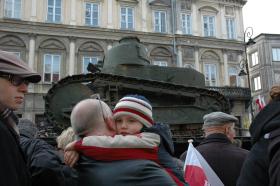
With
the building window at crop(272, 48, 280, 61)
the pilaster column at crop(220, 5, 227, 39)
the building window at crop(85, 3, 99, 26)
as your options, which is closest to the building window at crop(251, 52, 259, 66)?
the building window at crop(272, 48, 280, 61)

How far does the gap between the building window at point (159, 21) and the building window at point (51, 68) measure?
887 cm

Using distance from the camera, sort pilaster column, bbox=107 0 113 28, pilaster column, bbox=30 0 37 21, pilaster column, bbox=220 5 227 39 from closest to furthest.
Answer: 1. pilaster column, bbox=30 0 37 21
2. pilaster column, bbox=107 0 113 28
3. pilaster column, bbox=220 5 227 39

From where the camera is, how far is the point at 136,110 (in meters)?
2.55

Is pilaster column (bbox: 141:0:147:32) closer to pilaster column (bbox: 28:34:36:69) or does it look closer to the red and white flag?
pilaster column (bbox: 28:34:36:69)

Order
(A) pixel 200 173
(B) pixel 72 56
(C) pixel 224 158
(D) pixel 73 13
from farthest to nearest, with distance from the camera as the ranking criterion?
1. (D) pixel 73 13
2. (B) pixel 72 56
3. (C) pixel 224 158
4. (A) pixel 200 173

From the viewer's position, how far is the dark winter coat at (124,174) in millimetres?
2043

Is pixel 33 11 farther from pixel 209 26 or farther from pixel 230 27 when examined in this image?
pixel 230 27

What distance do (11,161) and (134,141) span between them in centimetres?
68

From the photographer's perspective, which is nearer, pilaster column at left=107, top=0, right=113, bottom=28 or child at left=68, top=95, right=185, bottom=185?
child at left=68, top=95, right=185, bottom=185

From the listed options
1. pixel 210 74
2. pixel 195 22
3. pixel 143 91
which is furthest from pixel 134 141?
pixel 195 22

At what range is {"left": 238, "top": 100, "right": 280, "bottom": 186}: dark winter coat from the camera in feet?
7.18

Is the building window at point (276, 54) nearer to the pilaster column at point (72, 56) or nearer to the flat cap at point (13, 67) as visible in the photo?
the pilaster column at point (72, 56)

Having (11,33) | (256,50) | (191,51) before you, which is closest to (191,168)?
(11,33)

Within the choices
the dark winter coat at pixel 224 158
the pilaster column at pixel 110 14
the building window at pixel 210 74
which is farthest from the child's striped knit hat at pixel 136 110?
the building window at pixel 210 74
